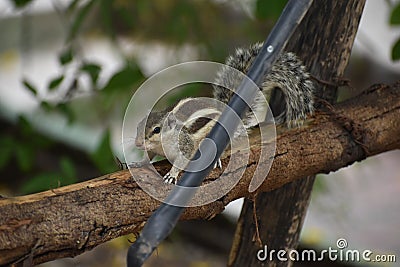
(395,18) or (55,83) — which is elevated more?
(395,18)

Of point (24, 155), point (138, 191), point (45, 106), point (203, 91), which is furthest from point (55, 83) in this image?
point (138, 191)

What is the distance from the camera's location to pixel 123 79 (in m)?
1.04

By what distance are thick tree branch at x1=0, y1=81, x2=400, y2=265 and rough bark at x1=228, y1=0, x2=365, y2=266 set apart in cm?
6

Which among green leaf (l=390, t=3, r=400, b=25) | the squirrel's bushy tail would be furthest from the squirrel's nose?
green leaf (l=390, t=3, r=400, b=25)

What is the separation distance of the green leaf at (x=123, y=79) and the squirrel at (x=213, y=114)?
228 millimetres

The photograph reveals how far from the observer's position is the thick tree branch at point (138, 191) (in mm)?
639

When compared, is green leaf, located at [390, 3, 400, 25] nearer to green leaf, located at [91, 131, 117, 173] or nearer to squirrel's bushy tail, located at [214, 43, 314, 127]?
squirrel's bushy tail, located at [214, 43, 314, 127]

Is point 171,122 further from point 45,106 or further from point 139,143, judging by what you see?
point 45,106

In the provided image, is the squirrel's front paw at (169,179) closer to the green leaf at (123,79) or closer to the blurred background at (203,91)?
the green leaf at (123,79)

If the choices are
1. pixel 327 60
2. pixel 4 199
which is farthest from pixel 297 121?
pixel 4 199

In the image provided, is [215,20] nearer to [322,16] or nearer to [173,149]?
[322,16]

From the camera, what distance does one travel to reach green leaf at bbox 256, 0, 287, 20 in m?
1.01

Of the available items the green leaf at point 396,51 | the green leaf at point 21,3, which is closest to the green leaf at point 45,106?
the green leaf at point 21,3

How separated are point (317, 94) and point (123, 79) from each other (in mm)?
291
